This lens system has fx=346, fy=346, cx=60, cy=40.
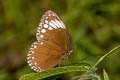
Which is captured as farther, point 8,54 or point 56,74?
point 8,54

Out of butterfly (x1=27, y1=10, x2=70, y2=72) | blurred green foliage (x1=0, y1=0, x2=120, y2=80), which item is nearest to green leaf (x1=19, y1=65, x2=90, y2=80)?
butterfly (x1=27, y1=10, x2=70, y2=72)

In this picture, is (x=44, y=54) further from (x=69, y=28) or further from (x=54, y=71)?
(x=69, y=28)

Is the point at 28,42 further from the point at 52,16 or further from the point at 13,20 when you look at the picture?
the point at 52,16

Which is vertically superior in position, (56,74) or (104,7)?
(104,7)

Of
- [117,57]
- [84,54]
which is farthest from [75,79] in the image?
[117,57]

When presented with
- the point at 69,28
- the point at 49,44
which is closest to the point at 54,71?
the point at 49,44

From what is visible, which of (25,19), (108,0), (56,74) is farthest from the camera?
(25,19)

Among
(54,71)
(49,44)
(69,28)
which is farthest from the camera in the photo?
(69,28)
